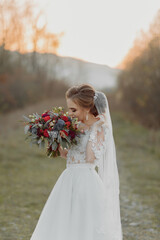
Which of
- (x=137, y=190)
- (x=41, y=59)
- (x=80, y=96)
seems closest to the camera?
(x=80, y=96)

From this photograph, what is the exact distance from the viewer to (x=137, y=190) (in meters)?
9.42

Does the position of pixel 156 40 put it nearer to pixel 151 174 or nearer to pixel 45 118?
pixel 151 174

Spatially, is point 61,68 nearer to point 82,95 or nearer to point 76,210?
point 82,95

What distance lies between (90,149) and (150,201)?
16.0ft

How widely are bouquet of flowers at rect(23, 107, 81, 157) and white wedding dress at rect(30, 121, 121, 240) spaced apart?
220 millimetres

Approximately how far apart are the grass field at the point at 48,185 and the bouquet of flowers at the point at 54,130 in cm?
232

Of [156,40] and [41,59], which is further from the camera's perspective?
[41,59]

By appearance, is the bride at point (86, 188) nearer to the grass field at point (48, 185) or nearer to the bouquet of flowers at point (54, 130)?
the bouquet of flowers at point (54, 130)

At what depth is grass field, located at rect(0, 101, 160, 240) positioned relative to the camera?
6222 mm

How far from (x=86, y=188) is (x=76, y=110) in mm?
834

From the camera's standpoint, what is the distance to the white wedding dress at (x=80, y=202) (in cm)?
376

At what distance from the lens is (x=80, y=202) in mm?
3834

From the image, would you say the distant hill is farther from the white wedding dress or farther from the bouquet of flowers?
the bouquet of flowers

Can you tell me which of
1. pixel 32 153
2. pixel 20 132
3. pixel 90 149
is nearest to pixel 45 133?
pixel 90 149
